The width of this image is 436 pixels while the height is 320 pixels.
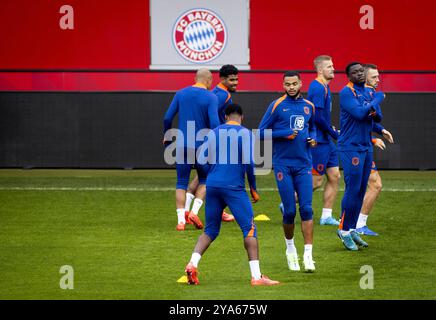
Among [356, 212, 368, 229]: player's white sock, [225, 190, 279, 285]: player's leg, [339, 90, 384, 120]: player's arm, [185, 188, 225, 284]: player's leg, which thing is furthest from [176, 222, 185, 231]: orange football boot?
[225, 190, 279, 285]: player's leg

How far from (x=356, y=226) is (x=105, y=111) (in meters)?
9.23

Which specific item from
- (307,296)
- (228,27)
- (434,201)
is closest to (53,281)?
(307,296)

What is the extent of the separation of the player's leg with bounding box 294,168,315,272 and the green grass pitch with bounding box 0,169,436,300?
7.2 inches

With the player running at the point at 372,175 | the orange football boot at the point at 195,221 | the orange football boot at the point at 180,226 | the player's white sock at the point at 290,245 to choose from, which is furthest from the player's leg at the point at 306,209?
the orange football boot at the point at 180,226

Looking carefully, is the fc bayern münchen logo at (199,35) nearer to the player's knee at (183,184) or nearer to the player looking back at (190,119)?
the player looking back at (190,119)

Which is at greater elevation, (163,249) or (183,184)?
(183,184)

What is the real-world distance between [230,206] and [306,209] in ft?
3.87

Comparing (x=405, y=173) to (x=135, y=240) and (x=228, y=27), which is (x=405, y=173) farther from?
(x=135, y=240)

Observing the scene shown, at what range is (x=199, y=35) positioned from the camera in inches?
1011

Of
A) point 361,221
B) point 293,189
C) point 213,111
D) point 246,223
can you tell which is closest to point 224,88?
point 213,111

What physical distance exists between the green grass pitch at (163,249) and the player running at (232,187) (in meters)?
0.26

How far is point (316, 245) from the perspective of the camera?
13906 millimetres

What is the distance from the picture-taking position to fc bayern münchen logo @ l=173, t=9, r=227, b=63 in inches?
1005

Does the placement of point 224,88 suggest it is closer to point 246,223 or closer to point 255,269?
point 246,223
